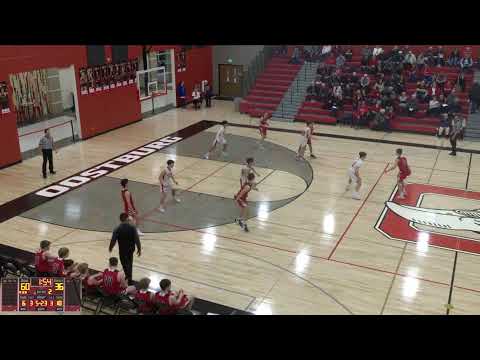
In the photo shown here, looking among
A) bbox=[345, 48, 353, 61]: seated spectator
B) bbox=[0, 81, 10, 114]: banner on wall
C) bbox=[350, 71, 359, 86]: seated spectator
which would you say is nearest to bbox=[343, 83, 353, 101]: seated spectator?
bbox=[350, 71, 359, 86]: seated spectator

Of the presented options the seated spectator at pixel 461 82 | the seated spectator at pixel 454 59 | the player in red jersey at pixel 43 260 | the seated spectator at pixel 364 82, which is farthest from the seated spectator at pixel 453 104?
the player in red jersey at pixel 43 260

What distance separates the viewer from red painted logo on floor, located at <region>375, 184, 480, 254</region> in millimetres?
12023

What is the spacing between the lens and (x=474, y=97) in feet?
72.5

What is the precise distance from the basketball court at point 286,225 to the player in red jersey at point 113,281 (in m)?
1.53

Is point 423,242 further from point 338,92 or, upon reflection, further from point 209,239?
point 338,92

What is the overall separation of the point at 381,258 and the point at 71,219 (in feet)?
25.8

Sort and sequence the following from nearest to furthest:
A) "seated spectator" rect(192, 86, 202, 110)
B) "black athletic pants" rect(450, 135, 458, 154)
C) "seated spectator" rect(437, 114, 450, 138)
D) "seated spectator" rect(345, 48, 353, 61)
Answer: "black athletic pants" rect(450, 135, 458, 154) < "seated spectator" rect(437, 114, 450, 138) < "seated spectator" rect(192, 86, 202, 110) < "seated spectator" rect(345, 48, 353, 61)

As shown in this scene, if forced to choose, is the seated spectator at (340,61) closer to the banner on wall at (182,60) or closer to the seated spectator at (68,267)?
the banner on wall at (182,60)

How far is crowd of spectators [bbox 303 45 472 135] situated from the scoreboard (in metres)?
17.8

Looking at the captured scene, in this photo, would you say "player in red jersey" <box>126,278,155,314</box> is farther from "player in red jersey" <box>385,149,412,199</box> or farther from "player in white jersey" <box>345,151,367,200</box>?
"player in red jersey" <box>385,149,412,199</box>

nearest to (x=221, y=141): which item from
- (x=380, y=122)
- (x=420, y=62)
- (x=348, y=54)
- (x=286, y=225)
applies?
(x=286, y=225)

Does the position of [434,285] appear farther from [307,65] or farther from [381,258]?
[307,65]

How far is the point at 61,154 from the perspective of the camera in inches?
736

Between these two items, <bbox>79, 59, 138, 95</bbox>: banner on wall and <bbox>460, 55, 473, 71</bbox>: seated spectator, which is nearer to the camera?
<bbox>79, 59, 138, 95</bbox>: banner on wall
